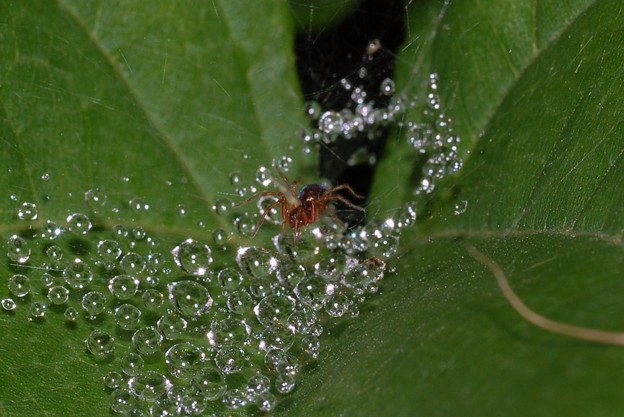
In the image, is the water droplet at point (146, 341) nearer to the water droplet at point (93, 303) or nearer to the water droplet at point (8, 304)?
the water droplet at point (93, 303)

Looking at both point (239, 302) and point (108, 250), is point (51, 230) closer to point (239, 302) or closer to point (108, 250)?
point (108, 250)

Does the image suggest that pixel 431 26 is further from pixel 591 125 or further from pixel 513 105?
pixel 591 125

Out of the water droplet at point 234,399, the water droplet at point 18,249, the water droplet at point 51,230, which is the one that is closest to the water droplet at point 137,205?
the water droplet at point 51,230

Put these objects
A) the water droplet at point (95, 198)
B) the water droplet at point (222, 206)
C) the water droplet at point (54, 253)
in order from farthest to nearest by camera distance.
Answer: the water droplet at point (222, 206), the water droplet at point (95, 198), the water droplet at point (54, 253)

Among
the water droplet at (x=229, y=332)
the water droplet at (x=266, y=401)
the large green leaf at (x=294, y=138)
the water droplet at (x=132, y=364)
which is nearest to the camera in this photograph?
the large green leaf at (x=294, y=138)

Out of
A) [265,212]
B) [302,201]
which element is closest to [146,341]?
[265,212]

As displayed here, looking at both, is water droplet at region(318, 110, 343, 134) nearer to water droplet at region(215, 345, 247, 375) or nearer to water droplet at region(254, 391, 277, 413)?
water droplet at region(215, 345, 247, 375)

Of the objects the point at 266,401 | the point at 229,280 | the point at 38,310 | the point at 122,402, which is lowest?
the point at 266,401

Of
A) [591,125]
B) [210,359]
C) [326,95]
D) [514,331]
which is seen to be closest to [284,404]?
[210,359]
